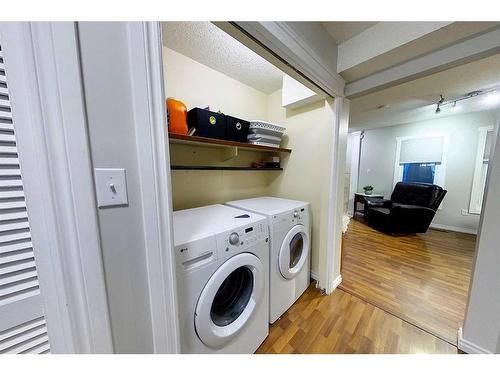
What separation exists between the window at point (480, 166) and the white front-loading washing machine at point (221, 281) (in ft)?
13.7

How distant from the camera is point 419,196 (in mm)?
3002

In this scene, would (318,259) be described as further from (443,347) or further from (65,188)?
(65,188)

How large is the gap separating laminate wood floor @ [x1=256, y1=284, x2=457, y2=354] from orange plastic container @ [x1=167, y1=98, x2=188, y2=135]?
1575 mm

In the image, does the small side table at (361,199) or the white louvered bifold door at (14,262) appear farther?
the small side table at (361,199)

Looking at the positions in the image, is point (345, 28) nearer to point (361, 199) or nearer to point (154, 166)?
point (154, 166)

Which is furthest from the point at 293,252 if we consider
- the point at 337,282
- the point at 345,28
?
the point at 345,28

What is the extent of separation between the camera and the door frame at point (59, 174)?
1.26ft

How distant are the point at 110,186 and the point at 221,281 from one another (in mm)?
619

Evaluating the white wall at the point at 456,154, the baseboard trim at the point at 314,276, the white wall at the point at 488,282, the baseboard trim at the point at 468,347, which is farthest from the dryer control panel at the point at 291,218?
the white wall at the point at 456,154

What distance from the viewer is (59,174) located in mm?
417

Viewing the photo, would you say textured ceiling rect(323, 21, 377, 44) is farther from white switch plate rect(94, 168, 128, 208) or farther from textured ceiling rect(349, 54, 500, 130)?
white switch plate rect(94, 168, 128, 208)

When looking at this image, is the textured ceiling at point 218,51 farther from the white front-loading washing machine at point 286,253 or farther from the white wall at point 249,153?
the white front-loading washing machine at point 286,253
